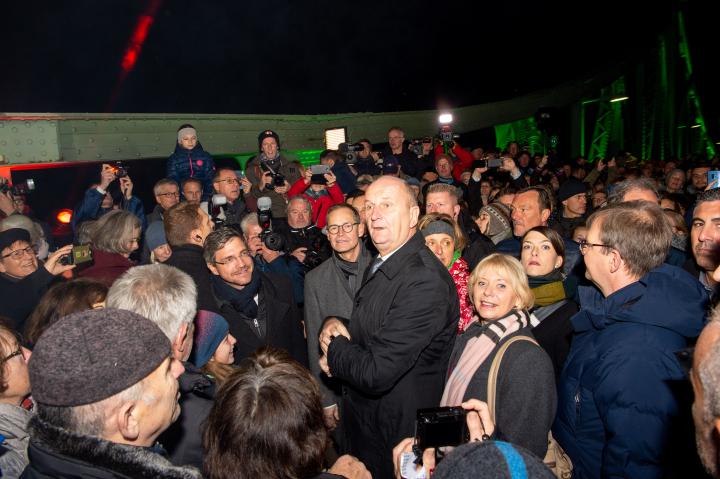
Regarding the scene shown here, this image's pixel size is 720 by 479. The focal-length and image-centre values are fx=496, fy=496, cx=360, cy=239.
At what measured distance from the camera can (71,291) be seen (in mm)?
2549

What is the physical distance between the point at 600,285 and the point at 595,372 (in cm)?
46

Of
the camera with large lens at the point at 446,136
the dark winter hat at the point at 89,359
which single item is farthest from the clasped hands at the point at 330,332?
the camera with large lens at the point at 446,136

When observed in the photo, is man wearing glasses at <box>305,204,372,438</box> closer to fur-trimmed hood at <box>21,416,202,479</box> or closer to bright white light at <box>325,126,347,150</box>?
fur-trimmed hood at <box>21,416,202,479</box>

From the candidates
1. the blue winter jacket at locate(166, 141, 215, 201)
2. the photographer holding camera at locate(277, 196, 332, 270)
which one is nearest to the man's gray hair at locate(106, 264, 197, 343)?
the photographer holding camera at locate(277, 196, 332, 270)

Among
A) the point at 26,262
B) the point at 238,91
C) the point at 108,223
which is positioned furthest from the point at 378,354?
the point at 238,91

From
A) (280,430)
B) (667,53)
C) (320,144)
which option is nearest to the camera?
(280,430)

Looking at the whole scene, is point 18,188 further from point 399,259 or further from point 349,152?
point 399,259

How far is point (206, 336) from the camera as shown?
2.49 meters

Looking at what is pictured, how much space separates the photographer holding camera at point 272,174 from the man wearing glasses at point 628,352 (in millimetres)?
3903

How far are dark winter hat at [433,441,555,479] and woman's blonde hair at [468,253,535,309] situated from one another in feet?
5.48

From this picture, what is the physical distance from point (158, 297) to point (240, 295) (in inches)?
44.7

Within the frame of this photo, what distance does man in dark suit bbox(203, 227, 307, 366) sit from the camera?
3105 mm

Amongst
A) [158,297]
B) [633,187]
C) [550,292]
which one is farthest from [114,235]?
[633,187]

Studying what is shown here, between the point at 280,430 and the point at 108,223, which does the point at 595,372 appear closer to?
the point at 280,430
